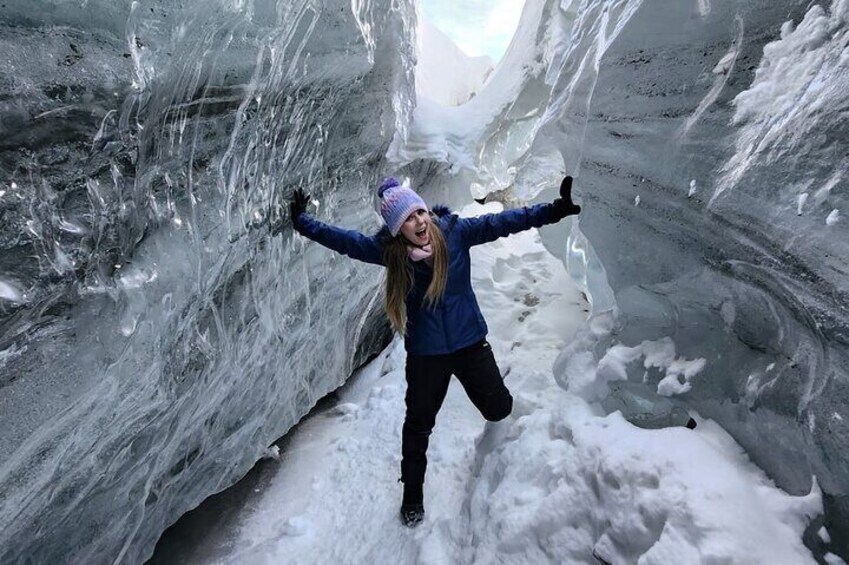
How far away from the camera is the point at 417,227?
8.47 ft

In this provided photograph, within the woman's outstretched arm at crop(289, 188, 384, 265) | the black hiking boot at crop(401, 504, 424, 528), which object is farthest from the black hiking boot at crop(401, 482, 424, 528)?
the woman's outstretched arm at crop(289, 188, 384, 265)

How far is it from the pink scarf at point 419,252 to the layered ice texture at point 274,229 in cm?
112

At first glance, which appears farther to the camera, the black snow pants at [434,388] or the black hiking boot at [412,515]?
the black hiking boot at [412,515]

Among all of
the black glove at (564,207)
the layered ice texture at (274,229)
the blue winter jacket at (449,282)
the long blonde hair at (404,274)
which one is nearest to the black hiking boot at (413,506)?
the blue winter jacket at (449,282)

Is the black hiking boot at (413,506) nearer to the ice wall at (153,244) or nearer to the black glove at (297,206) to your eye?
the ice wall at (153,244)

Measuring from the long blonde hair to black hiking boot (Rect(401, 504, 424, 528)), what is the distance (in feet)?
3.64

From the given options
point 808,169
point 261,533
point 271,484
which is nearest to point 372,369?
point 271,484

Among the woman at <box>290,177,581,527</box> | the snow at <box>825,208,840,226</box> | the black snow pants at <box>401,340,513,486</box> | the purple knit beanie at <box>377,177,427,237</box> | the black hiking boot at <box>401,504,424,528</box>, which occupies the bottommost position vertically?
the black hiking boot at <box>401,504,424,528</box>

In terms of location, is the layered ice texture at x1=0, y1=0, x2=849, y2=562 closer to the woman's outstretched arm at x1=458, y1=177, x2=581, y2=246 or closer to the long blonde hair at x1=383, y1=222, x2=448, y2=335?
the woman's outstretched arm at x1=458, y1=177, x2=581, y2=246

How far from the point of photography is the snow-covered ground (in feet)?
6.20

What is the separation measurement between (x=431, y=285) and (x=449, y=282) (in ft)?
0.50

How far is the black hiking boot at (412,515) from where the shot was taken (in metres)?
3.01

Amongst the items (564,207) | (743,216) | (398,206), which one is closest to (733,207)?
(743,216)

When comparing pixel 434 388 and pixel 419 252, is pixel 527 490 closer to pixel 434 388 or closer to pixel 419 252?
pixel 434 388
